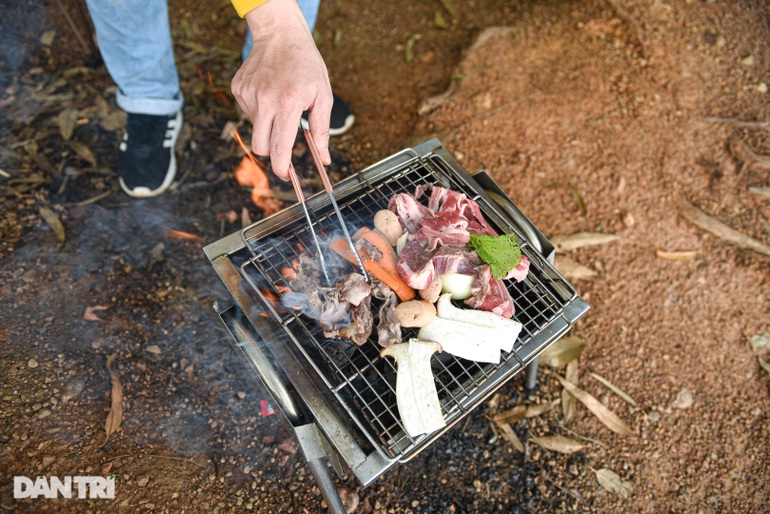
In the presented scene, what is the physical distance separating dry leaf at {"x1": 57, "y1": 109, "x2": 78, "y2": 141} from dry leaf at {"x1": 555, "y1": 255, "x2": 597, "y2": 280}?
4123 mm

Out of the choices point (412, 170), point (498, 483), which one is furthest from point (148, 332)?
point (498, 483)

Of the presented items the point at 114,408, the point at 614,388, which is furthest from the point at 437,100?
the point at 114,408

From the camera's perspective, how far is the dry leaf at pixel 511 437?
3125mm

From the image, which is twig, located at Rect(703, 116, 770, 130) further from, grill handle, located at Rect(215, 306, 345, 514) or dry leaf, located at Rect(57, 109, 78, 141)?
dry leaf, located at Rect(57, 109, 78, 141)

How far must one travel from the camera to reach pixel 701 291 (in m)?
3.73

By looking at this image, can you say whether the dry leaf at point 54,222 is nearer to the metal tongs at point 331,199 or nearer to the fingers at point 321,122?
the metal tongs at point 331,199

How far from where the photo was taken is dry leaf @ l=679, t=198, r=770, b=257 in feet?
12.8

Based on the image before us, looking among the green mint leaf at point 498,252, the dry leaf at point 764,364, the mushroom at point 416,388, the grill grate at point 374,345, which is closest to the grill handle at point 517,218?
the grill grate at point 374,345

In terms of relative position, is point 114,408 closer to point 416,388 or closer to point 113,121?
point 416,388

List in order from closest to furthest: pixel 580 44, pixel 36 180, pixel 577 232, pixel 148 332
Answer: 1. pixel 148 332
2. pixel 36 180
3. pixel 577 232
4. pixel 580 44

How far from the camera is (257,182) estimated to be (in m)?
3.97

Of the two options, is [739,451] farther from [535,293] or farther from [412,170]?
[412,170]

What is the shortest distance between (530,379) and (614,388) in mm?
675

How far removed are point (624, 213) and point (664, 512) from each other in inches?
88.2
